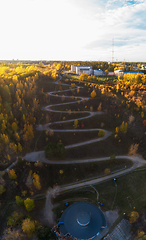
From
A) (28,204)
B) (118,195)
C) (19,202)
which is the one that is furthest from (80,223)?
(19,202)

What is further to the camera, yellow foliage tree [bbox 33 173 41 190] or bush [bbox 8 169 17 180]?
bush [bbox 8 169 17 180]

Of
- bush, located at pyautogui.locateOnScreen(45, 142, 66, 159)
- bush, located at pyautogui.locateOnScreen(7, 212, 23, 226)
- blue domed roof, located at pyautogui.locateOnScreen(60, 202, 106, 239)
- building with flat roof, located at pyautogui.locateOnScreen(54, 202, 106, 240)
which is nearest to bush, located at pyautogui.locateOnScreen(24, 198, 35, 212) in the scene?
bush, located at pyautogui.locateOnScreen(7, 212, 23, 226)

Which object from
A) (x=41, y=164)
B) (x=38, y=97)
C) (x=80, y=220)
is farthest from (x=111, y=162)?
(x=38, y=97)

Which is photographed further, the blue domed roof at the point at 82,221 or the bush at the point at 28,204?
the bush at the point at 28,204

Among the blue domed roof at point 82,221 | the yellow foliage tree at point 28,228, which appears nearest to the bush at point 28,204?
the yellow foliage tree at point 28,228

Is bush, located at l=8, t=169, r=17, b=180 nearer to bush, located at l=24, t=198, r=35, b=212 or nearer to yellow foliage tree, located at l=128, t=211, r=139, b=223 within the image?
bush, located at l=24, t=198, r=35, b=212

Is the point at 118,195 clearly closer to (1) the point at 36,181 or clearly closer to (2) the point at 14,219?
(1) the point at 36,181

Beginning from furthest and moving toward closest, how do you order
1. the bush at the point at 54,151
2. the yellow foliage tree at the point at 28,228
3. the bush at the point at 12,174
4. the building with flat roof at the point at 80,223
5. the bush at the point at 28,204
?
the bush at the point at 54,151 < the bush at the point at 12,174 < the bush at the point at 28,204 < the building with flat roof at the point at 80,223 < the yellow foliage tree at the point at 28,228

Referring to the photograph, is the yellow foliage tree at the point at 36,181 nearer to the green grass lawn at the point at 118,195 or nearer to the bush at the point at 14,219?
the green grass lawn at the point at 118,195

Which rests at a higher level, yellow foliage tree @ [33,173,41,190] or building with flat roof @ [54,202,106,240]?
yellow foliage tree @ [33,173,41,190]
